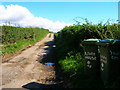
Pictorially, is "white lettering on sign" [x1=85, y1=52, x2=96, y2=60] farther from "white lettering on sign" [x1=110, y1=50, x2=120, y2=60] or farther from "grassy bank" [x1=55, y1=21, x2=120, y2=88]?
"white lettering on sign" [x1=110, y1=50, x2=120, y2=60]

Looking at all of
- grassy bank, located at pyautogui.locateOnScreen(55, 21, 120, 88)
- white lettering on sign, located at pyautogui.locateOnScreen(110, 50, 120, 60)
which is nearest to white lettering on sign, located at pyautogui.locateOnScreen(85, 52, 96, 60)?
grassy bank, located at pyautogui.locateOnScreen(55, 21, 120, 88)

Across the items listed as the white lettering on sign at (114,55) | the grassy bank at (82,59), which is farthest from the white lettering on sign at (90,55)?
the white lettering on sign at (114,55)

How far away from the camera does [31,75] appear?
21.9ft

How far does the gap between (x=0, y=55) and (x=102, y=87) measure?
394 inches

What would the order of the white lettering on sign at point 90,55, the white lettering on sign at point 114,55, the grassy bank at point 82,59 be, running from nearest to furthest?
the white lettering on sign at point 114,55, the grassy bank at point 82,59, the white lettering on sign at point 90,55

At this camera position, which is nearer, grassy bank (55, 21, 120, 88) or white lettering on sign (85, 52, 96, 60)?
grassy bank (55, 21, 120, 88)

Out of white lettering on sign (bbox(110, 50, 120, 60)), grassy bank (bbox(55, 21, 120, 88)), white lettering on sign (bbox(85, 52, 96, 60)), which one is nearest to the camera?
white lettering on sign (bbox(110, 50, 120, 60))

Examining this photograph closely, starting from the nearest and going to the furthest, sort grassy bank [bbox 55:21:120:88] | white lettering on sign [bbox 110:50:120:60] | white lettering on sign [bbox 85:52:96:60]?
white lettering on sign [bbox 110:50:120:60]
grassy bank [bbox 55:21:120:88]
white lettering on sign [bbox 85:52:96:60]

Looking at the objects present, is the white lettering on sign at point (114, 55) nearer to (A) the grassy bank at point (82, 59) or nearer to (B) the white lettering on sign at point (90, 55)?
(A) the grassy bank at point (82, 59)

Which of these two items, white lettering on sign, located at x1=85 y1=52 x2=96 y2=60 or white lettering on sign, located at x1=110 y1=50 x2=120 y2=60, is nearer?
white lettering on sign, located at x1=110 y1=50 x2=120 y2=60

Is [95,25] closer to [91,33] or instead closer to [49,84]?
[91,33]

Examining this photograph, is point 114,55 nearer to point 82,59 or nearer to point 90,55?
point 90,55

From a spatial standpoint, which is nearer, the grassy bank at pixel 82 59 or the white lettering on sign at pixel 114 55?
the white lettering on sign at pixel 114 55

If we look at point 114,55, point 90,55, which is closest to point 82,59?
point 90,55
